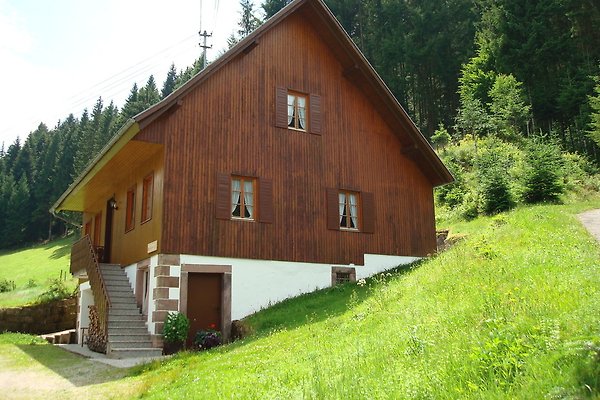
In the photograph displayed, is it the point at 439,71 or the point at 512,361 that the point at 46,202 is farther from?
the point at 512,361

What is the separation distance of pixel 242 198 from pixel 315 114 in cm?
421

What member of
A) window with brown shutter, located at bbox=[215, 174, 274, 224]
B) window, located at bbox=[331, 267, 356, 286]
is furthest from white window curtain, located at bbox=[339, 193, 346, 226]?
window with brown shutter, located at bbox=[215, 174, 274, 224]

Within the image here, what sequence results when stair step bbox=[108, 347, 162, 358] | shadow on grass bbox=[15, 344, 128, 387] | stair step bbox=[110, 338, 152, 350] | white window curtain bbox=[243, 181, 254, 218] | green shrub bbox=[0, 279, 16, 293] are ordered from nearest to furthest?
shadow on grass bbox=[15, 344, 128, 387], stair step bbox=[108, 347, 162, 358], stair step bbox=[110, 338, 152, 350], white window curtain bbox=[243, 181, 254, 218], green shrub bbox=[0, 279, 16, 293]

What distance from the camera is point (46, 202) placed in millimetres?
74938

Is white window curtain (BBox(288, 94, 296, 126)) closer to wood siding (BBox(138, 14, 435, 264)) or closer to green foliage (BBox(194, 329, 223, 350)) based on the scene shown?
wood siding (BBox(138, 14, 435, 264))

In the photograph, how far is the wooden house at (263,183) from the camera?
15.9 m

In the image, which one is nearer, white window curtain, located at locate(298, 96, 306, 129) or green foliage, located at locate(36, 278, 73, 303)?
white window curtain, located at locate(298, 96, 306, 129)

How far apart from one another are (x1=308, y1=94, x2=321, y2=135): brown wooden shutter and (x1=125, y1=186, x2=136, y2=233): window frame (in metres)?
6.48

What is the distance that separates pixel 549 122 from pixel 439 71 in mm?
12000

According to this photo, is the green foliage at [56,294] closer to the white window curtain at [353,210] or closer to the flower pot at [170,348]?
the flower pot at [170,348]

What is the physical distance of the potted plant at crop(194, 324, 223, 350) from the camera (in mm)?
15101

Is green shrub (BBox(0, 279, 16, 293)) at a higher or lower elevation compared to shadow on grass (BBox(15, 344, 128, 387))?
higher

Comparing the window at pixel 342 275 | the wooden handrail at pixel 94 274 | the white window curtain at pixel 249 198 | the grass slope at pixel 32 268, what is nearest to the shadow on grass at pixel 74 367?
the wooden handrail at pixel 94 274

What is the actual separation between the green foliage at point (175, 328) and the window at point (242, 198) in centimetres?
350
